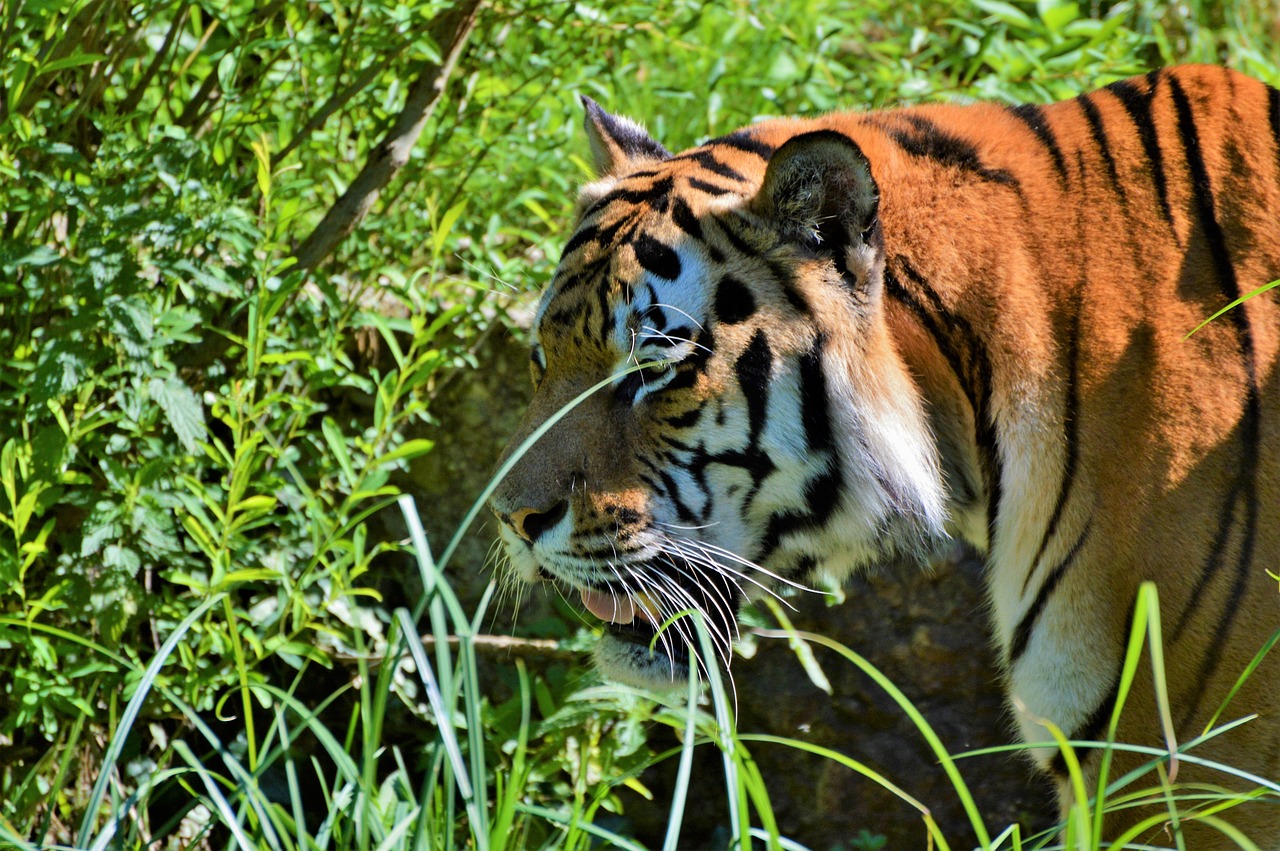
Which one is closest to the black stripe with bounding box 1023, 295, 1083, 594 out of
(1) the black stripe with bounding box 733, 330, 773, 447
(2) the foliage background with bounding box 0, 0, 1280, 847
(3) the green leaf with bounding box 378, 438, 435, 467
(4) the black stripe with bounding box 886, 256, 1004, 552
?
(4) the black stripe with bounding box 886, 256, 1004, 552

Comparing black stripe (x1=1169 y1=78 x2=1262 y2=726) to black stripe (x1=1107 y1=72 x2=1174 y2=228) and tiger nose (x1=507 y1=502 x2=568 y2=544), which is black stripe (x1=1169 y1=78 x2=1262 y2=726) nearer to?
black stripe (x1=1107 y1=72 x2=1174 y2=228)

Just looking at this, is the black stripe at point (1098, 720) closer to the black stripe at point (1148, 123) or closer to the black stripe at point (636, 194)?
the black stripe at point (1148, 123)

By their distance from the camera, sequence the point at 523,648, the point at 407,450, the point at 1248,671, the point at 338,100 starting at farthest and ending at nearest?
the point at 523,648 → the point at 338,100 → the point at 407,450 → the point at 1248,671

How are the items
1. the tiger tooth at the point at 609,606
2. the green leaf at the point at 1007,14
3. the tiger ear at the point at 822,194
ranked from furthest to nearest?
the green leaf at the point at 1007,14, the tiger tooth at the point at 609,606, the tiger ear at the point at 822,194

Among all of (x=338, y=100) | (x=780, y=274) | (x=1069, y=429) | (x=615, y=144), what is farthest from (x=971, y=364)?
(x=338, y=100)

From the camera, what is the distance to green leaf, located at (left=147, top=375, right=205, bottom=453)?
7.84 feet

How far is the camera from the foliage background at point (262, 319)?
239 centimetres

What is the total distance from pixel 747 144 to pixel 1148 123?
73cm

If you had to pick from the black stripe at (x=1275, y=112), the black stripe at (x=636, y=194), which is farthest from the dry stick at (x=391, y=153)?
the black stripe at (x=1275, y=112)

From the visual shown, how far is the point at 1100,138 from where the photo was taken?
2.07 metres

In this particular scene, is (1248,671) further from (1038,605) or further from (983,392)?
(983,392)

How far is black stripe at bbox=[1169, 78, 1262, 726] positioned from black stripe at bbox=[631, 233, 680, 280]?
0.88 meters

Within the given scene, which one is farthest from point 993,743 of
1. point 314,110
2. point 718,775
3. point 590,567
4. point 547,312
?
point 314,110

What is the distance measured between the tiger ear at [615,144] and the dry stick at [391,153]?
0.51 metres
